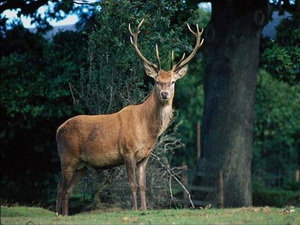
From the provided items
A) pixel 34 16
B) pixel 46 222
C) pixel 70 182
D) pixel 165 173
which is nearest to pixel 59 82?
pixel 34 16

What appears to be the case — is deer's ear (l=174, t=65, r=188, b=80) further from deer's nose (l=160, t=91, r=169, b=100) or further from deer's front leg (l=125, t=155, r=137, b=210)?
deer's front leg (l=125, t=155, r=137, b=210)

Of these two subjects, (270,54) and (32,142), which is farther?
(32,142)

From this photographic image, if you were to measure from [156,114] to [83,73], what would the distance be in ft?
11.9

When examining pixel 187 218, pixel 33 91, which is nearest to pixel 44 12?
pixel 33 91

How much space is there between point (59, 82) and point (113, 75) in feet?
10.9

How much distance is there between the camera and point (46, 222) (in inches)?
407

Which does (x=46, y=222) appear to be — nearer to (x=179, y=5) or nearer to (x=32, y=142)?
(x=179, y=5)

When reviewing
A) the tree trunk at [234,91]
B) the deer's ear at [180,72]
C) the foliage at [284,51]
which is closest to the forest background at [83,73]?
the foliage at [284,51]

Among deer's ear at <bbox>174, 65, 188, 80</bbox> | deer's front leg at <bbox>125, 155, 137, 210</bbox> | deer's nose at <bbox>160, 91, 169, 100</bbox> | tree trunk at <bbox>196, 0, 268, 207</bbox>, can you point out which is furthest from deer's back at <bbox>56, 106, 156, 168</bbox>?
tree trunk at <bbox>196, 0, 268, 207</bbox>

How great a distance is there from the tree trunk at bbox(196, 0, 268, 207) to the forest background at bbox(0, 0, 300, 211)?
57 cm

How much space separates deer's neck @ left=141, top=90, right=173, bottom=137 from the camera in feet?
41.9

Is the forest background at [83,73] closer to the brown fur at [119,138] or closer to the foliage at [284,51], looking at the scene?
the foliage at [284,51]

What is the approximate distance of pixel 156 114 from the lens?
42.1 ft

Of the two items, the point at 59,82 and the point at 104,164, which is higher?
the point at 59,82
